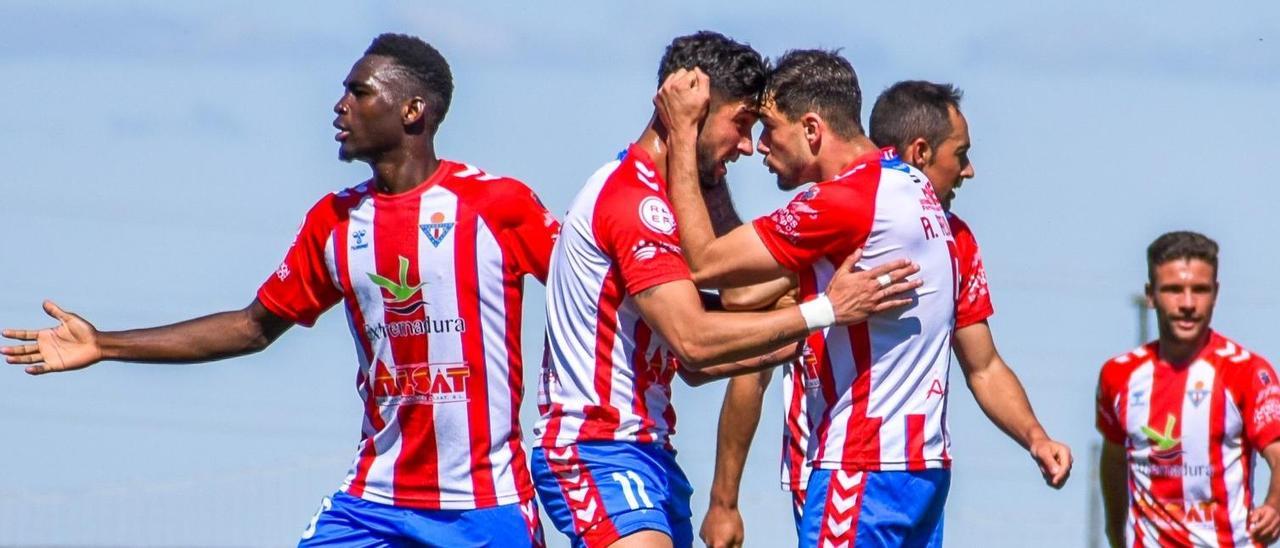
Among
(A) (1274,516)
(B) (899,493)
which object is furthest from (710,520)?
(A) (1274,516)

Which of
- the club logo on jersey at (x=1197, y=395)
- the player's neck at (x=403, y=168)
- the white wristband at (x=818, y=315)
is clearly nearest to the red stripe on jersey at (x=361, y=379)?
the player's neck at (x=403, y=168)

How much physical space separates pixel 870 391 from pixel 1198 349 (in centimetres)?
400

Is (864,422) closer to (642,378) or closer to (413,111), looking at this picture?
(642,378)

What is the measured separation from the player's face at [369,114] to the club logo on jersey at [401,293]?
43cm

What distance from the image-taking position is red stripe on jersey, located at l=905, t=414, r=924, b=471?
25.2ft

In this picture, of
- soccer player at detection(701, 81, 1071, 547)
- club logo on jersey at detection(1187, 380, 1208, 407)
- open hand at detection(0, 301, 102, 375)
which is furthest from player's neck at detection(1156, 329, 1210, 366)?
open hand at detection(0, 301, 102, 375)

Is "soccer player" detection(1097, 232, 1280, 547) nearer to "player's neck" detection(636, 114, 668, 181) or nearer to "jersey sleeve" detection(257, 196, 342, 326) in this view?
"player's neck" detection(636, 114, 668, 181)

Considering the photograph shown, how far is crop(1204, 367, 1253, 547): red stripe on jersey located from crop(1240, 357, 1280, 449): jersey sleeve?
127 mm

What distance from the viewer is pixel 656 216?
7469mm

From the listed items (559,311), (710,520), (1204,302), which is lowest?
(710,520)

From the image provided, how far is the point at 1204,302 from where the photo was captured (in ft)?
36.0

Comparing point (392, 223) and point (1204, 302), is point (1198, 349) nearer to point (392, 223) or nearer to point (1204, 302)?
point (1204, 302)

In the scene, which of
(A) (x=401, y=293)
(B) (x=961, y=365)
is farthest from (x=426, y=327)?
(B) (x=961, y=365)

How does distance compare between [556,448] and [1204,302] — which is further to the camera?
[1204,302]
